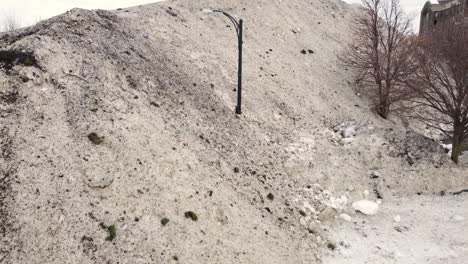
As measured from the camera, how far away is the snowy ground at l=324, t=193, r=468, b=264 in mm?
13117

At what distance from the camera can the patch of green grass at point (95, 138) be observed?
12531 mm

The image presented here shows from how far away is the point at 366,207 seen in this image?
16109 mm

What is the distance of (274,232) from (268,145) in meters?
5.90

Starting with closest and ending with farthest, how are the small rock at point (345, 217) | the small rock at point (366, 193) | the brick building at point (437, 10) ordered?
1. the small rock at point (345, 217)
2. the small rock at point (366, 193)
3. the brick building at point (437, 10)

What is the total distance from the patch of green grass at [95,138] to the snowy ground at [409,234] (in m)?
10.6

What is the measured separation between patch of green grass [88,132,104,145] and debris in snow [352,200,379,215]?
12735 mm

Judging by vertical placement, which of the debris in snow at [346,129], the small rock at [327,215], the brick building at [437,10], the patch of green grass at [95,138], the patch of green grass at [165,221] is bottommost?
the small rock at [327,215]

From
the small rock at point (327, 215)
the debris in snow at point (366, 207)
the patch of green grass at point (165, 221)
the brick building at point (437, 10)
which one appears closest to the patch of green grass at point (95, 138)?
the patch of green grass at point (165, 221)

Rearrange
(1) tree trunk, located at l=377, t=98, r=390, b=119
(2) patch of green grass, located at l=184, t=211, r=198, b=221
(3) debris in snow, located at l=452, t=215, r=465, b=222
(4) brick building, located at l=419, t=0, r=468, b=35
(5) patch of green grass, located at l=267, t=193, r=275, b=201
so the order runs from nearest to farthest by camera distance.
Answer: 1. (2) patch of green grass, located at l=184, t=211, r=198, b=221
2. (5) patch of green grass, located at l=267, t=193, r=275, b=201
3. (3) debris in snow, located at l=452, t=215, r=465, b=222
4. (1) tree trunk, located at l=377, t=98, r=390, b=119
5. (4) brick building, located at l=419, t=0, r=468, b=35

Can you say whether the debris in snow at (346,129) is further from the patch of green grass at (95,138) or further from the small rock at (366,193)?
the patch of green grass at (95,138)

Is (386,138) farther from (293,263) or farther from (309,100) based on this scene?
(293,263)

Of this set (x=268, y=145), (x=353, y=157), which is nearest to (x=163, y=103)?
(x=268, y=145)

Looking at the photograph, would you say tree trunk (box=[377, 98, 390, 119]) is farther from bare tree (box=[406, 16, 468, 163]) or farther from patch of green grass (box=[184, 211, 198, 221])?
patch of green grass (box=[184, 211, 198, 221])

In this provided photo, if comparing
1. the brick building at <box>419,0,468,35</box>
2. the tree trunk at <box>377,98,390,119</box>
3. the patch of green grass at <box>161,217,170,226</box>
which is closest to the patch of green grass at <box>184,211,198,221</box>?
the patch of green grass at <box>161,217,170,226</box>
